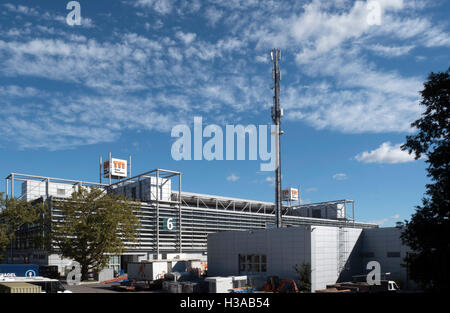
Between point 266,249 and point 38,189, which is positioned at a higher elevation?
point 38,189

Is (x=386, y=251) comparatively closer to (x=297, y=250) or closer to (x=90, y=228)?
(x=297, y=250)

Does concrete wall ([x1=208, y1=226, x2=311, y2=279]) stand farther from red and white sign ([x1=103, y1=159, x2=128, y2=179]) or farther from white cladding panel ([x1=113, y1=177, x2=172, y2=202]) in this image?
red and white sign ([x1=103, y1=159, x2=128, y2=179])

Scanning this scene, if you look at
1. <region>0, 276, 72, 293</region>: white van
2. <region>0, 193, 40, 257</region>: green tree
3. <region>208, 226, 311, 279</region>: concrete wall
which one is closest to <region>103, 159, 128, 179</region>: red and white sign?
<region>0, 193, 40, 257</region>: green tree

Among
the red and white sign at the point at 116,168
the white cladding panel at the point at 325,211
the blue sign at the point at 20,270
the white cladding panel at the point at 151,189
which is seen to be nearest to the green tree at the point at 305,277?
the blue sign at the point at 20,270

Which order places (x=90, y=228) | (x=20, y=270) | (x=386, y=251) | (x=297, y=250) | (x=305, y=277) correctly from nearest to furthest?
(x=305, y=277), (x=297, y=250), (x=20, y=270), (x=386, y=251), (x=90, y=228)

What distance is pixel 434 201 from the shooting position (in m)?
20.8

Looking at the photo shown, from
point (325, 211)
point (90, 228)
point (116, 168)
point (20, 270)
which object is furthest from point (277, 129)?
point (325, 211)

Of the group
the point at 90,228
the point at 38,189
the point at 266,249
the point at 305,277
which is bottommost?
the point at 305,277

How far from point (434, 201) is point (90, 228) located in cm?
4302

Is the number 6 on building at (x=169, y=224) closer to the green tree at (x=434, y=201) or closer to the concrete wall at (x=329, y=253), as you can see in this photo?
the concrete wall at (x=329, y=253)

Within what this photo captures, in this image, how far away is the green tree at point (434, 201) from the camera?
1998cm

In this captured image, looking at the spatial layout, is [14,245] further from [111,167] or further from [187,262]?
[187,262]
